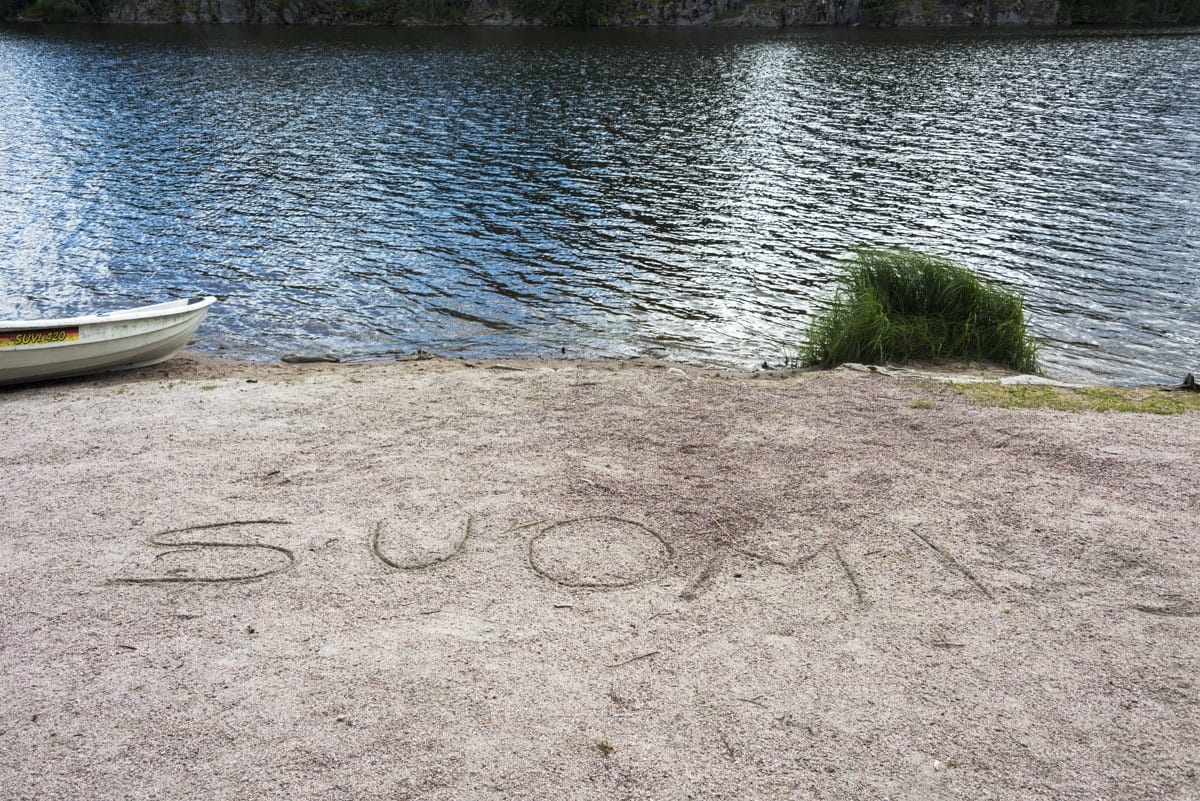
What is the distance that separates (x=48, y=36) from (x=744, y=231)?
84.1 meters

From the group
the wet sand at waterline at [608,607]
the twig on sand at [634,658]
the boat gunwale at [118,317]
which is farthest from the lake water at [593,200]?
the twig on sand at [634,658]

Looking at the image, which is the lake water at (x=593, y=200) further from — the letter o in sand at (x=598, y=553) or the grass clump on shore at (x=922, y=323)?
the letter o in sand at (x=598, y=553)

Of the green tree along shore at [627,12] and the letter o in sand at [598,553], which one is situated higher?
the green tree along shore at [627,12]

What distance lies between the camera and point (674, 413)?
11039 mm

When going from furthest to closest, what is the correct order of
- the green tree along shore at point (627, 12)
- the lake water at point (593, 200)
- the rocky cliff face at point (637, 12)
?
the rocky cliff face at point (637, 12), the green tree along shore at point (627, 12), the lake water at point (593, 200)

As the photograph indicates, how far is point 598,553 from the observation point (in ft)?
24.8

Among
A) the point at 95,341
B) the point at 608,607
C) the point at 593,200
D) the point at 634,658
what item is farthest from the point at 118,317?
the point at 593,200

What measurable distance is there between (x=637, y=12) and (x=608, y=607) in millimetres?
93576

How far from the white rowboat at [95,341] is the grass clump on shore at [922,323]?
36.5ft

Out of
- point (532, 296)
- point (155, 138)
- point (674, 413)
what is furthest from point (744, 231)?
point (155, 138)

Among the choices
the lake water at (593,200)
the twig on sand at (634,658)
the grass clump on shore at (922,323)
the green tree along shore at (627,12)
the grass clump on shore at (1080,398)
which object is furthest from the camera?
the green tree along shore at (627,12)

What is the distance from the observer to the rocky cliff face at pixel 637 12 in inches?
3369

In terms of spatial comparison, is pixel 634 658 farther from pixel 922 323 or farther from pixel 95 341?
pixel 95 341

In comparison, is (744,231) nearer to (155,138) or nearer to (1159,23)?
(155,138)
